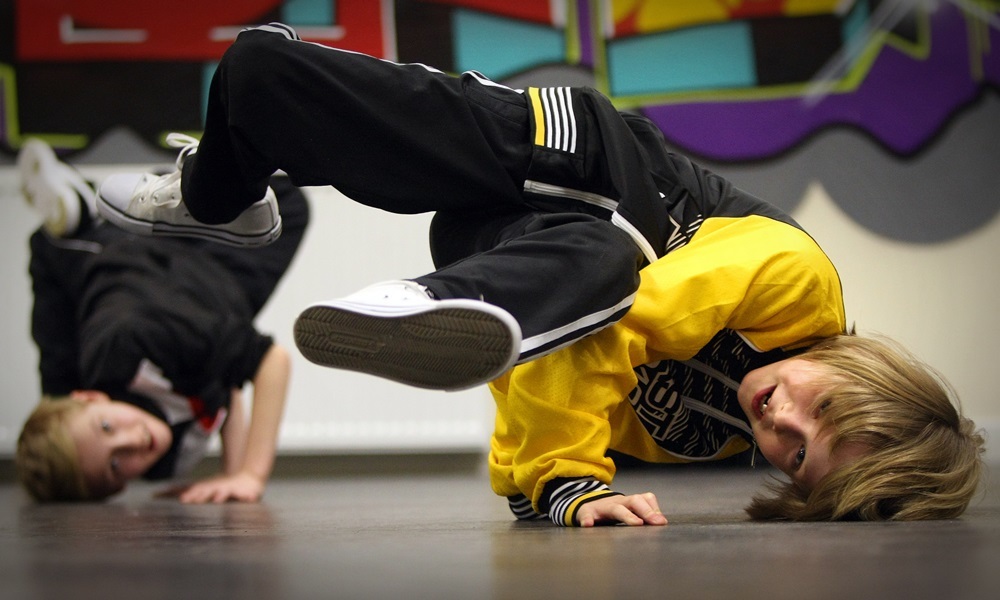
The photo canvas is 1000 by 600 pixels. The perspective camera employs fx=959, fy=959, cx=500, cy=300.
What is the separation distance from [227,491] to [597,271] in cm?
148

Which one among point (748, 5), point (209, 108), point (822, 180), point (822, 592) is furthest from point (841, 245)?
point (822, 592)

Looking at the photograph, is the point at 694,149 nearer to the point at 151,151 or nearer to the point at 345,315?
the point at 151,151

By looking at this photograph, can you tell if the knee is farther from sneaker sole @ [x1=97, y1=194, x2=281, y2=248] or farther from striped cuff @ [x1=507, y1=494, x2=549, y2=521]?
striped cuff @ [x1=507, y1=494, x2=549, y2=521]

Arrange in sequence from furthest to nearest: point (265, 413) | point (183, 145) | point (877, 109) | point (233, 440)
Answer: point (877, 109), point (233, 440), point (265, 413), point (183, 145)

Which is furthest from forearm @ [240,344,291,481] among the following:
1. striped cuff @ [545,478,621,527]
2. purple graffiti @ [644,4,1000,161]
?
purple graffiti @ [644,4,1000,161]

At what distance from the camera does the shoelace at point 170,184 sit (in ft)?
4.88

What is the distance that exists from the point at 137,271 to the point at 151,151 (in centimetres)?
95

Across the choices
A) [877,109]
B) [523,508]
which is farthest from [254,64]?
[877,109]

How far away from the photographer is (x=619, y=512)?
1197 mm

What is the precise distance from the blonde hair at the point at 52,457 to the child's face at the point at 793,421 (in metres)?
1.62

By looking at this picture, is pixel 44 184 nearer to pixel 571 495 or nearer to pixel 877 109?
pixel 571 495

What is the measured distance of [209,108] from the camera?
1337 mm

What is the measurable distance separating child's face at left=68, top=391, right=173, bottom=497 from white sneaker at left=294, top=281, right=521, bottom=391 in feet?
4.69

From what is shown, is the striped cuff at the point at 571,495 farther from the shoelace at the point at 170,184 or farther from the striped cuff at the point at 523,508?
the shoelace at the point at 170,184
